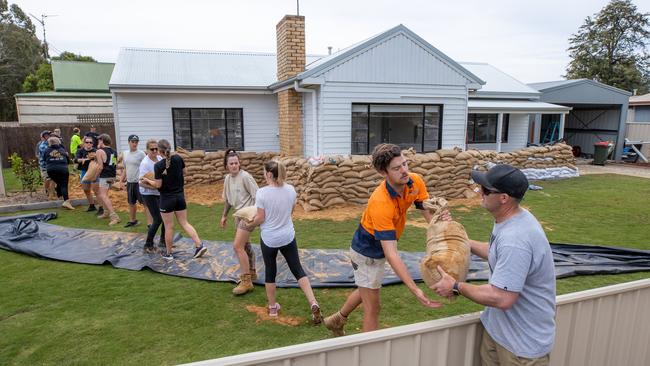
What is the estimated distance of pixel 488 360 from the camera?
196 cm

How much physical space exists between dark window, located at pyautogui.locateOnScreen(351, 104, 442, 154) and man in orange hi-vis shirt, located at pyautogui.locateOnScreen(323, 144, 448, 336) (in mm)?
7607

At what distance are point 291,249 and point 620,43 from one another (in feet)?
120

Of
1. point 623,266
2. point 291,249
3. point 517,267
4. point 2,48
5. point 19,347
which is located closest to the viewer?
point 517,267

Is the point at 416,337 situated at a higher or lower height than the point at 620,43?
lower

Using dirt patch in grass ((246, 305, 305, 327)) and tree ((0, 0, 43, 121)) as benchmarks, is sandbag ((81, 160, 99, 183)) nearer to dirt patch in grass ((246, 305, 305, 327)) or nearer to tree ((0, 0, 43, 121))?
dirt patch in grass ((246, 305, 305, 327))

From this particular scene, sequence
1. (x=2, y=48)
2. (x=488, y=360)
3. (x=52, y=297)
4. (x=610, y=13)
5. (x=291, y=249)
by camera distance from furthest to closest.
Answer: (x=2, y=48)
(x=610, y=13)
(x=52, y=297)
(x=291, y=249)
(x=488, y=360)

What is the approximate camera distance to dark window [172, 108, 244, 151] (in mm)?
12023

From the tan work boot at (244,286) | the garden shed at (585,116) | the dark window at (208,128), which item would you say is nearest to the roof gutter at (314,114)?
the dark window at (208,128)

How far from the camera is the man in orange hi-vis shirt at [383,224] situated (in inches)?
102

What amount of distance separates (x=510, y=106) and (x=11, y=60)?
43354 mm

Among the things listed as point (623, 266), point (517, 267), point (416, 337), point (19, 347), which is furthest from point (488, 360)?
point (623, 266)

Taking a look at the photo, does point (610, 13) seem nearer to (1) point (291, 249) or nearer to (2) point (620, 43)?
(2) point (620, 43)

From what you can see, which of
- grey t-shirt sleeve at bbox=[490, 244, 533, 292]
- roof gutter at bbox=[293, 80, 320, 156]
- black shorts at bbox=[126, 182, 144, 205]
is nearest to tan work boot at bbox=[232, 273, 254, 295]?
grey t-shirt sleeve at bbox=[490, 244, 533, 292]

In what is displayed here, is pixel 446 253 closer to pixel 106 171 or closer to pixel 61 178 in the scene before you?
pixel 106 171
